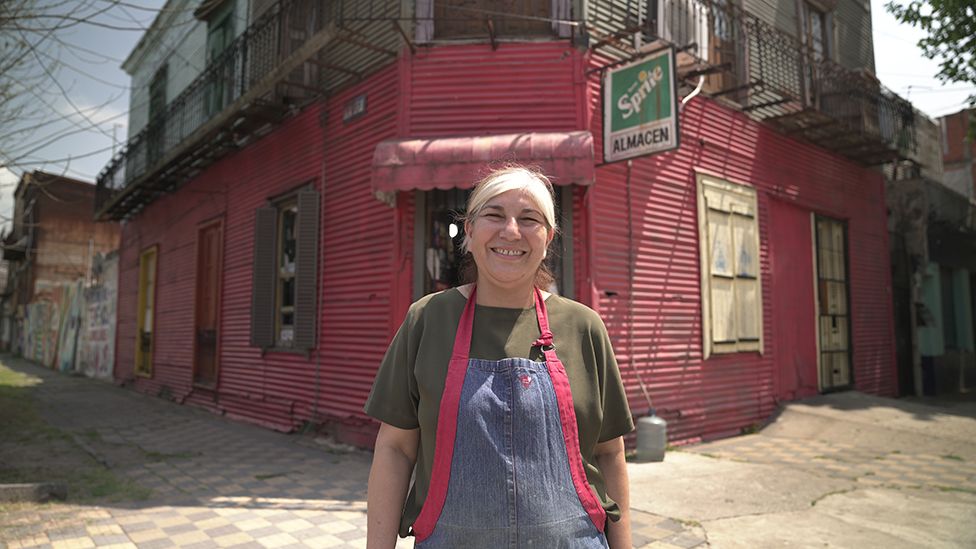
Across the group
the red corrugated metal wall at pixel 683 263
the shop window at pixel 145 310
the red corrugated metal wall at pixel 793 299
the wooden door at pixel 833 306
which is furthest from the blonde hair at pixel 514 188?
the shop window at pixel 145 310

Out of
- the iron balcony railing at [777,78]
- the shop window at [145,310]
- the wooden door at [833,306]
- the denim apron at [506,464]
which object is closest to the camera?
the denim apron at [506,464]

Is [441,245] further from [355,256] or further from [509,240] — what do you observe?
[509,240]

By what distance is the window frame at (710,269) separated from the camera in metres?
8.55

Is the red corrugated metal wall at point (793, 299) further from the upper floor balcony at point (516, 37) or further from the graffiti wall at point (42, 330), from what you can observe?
the graffiti wall at point (42, 330)

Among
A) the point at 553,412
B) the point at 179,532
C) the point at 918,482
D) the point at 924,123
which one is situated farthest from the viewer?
the point at 924,123

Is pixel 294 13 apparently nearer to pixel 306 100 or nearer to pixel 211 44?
pixel 306 100

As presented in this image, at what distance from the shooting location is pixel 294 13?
10055mm

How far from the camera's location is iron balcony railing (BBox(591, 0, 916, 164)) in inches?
325

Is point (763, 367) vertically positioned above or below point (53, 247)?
below

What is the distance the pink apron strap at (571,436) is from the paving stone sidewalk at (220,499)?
2982mm

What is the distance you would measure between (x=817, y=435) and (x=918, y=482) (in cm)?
251

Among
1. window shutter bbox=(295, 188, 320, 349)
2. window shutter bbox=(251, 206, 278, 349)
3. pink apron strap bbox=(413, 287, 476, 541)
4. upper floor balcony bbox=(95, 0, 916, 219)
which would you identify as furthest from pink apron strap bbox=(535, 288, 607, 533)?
window shutter bbox=(251, 206, 278, 349)

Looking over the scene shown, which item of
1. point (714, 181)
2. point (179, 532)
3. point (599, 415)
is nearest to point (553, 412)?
point (599, 415)

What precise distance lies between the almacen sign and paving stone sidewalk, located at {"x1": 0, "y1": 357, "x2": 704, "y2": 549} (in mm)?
3986
